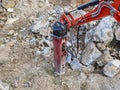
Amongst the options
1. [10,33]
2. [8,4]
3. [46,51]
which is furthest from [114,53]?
[8,4]

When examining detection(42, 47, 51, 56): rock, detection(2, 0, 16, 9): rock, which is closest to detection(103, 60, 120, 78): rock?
detection(42, 47, 51, 56): rock

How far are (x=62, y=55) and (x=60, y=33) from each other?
38cm

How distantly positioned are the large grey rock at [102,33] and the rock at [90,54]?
5.1 inches

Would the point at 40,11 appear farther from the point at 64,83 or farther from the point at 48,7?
the point at 64,83

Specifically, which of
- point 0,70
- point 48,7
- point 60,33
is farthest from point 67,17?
point 48,7

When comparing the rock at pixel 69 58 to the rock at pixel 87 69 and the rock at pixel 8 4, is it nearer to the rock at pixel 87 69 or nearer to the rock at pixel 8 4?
the rock at pixel 87 69

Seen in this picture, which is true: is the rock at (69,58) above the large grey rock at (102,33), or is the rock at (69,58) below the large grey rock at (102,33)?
below

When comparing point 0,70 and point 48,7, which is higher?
point 48,7

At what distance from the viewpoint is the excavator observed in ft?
12.3

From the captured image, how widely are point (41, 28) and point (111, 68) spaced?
1455 mm

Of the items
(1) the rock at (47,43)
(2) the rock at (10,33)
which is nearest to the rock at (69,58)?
(1) the rock at (47,43)

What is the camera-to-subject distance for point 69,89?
453cm

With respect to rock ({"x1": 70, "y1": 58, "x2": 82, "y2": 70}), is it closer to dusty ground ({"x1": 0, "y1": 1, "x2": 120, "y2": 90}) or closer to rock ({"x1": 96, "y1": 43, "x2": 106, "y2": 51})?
dusty ground ({"x1": 0, "y1": 1, "x2": 120, "y2": 90})

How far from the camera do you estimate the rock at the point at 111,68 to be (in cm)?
459
